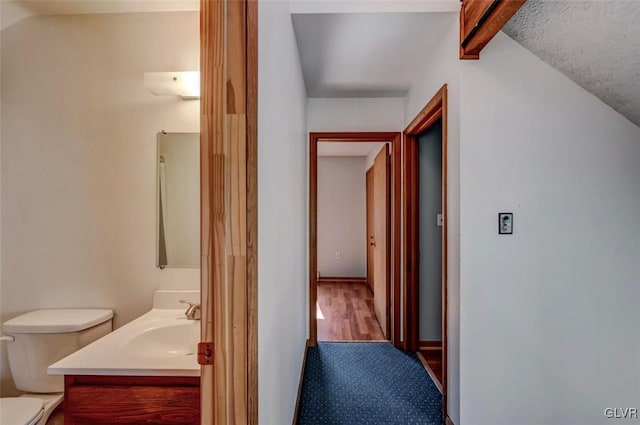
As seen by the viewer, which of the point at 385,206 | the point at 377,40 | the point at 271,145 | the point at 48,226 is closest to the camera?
the point at 271,145

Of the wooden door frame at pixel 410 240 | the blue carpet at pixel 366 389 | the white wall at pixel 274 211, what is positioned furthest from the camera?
the wooden door frame at pixel 410 240

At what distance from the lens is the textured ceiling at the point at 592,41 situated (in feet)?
4.32

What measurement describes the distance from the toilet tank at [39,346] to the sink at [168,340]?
0.36 meters

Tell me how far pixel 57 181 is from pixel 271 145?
1.29 meters

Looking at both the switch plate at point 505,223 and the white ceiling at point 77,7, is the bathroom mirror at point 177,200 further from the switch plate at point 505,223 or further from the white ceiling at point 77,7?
the switch plate at point 505,223

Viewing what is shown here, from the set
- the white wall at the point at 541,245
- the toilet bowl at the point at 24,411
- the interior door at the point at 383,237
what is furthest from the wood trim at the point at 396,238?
the toilet bowl at the point at 24,411

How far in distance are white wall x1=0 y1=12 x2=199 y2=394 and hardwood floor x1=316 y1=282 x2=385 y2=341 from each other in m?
2.07

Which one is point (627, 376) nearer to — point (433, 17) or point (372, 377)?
point (372, 377)

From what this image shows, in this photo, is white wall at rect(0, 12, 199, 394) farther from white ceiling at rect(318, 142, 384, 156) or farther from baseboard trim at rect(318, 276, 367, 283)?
baseboard trim at rect(318, 276, 367, 283)

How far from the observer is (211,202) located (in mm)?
773

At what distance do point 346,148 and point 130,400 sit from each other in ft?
14.8

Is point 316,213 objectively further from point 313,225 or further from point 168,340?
point 168,340

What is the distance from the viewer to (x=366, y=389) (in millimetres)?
2227

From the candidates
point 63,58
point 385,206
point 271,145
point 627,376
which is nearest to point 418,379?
point 627,376
